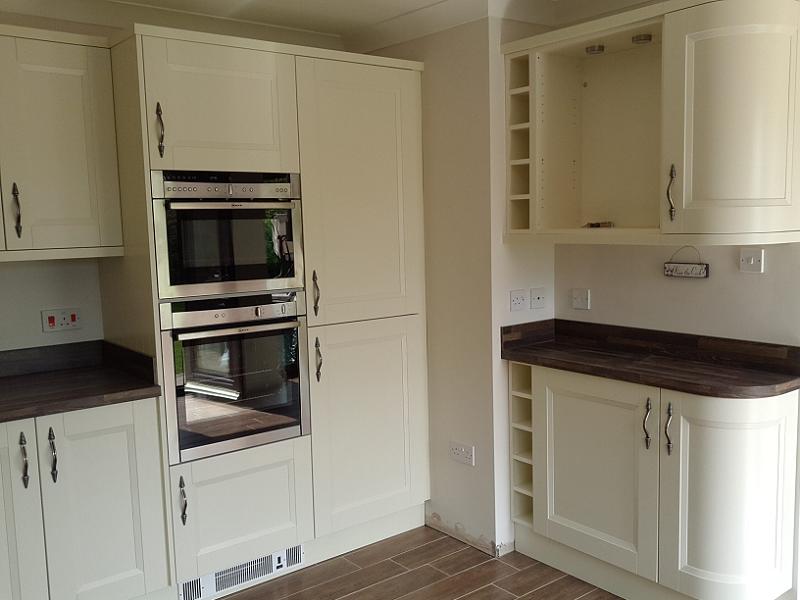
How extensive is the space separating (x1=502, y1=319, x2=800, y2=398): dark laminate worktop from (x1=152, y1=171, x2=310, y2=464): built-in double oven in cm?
99

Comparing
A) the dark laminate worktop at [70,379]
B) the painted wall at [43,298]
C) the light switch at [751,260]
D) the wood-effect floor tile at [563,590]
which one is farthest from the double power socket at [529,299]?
the painted wall at [43,298]

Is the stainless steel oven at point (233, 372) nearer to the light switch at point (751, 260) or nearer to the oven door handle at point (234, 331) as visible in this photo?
the oven door handle at point (234, 331)

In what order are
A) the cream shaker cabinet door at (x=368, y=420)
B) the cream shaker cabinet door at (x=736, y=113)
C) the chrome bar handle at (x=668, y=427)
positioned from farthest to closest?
the cream shaker cabinet door at (x=368, y=420), the chrome bar handle at (x=668, y=427), the cream shaker cabinet door at (x=736, y=113)

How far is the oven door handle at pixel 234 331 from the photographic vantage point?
2.85 m

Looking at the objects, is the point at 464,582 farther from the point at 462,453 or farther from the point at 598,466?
the point at 598,466

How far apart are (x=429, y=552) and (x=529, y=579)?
497 millimetres

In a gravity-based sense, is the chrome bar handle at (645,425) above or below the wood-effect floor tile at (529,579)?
above

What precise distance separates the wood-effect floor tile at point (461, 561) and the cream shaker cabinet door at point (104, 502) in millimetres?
1180

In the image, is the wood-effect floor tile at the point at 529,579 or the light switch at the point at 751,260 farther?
the wood-effect floor tile at the point at 529,579

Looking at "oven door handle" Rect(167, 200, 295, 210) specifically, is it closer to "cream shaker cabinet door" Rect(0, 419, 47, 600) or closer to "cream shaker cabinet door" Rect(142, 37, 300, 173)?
"cream shaker cabinet door" Rect(142, 37, 300, 173)

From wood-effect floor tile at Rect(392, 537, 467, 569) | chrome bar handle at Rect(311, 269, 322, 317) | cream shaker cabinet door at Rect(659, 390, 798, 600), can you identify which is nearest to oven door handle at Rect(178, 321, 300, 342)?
chrome bar handle at Rect(311, 269, 322, 317)

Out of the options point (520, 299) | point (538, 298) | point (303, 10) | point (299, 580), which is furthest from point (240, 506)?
point (303, 10)

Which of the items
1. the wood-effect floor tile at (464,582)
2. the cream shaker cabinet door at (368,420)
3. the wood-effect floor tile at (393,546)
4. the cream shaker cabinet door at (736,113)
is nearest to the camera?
the cream shaker cabinet door at (736,113)

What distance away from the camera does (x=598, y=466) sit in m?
2.99
